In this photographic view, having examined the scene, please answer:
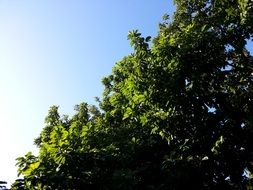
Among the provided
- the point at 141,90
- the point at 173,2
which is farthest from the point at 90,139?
the point at 173,2

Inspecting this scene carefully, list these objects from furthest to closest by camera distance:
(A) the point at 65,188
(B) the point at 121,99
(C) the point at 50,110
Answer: (C) the point at 50,110, (B) the point at 121,99, (A) the point at 65,188

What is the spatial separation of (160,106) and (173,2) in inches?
538

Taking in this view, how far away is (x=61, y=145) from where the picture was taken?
12797mm

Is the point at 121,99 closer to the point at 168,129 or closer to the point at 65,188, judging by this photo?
the point at 168,129

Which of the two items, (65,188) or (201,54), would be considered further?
(201,54)

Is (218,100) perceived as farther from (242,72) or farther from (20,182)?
(20,182)

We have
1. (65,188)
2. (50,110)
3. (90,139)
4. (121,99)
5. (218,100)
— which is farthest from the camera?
(50,110)

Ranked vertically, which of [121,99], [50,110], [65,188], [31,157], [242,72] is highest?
[50,110]

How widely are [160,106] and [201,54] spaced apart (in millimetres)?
3237

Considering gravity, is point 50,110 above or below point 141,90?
above

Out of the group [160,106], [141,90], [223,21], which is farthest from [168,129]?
[223,21]

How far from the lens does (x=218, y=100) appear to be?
16656 mm

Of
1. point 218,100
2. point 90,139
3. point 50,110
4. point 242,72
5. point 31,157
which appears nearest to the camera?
point 31,157

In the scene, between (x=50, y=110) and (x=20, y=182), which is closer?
(x=20, y=182)
